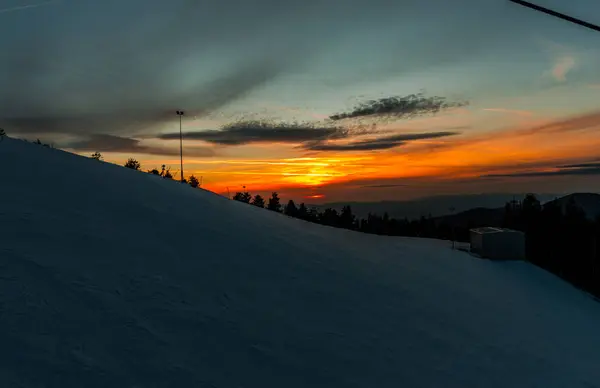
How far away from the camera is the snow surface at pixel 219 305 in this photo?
18.6ft

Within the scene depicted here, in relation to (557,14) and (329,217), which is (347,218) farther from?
(557,14)

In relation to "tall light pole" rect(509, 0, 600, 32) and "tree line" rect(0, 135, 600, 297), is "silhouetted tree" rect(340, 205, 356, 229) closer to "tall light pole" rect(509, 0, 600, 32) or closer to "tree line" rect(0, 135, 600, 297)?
"tree line" rect(0, 135, 600, 297)

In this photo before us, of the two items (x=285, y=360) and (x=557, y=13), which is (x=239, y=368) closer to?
(x=285, y=360)

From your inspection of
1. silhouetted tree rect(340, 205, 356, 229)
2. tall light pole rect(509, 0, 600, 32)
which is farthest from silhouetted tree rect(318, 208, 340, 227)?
tall light pole rect(509, 0, 600, 32)

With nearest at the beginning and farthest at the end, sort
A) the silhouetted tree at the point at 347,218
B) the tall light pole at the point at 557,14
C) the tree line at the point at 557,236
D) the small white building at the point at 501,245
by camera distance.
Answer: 1. the tall light pole at the point at 557,14
2. the small white building at the point at 501,245
3. the tree line at the point at 557,236
4. the silhouetted tree at the point at 347,218

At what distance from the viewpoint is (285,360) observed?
646 centimetres

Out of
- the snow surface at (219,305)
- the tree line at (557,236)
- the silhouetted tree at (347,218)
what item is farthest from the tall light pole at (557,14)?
the silhouetted tree at (347,218)

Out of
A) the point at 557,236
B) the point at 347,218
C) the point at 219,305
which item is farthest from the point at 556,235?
the point at 219,305

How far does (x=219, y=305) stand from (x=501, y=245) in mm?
12906

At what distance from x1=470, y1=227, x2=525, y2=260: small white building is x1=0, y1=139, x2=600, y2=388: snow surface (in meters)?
3.60

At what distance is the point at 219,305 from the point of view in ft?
24.1

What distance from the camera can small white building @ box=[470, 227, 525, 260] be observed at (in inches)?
675

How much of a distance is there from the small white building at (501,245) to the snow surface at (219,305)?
360 cm

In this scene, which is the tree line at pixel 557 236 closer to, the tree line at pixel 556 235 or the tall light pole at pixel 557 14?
the tree line at pixel 556 235
